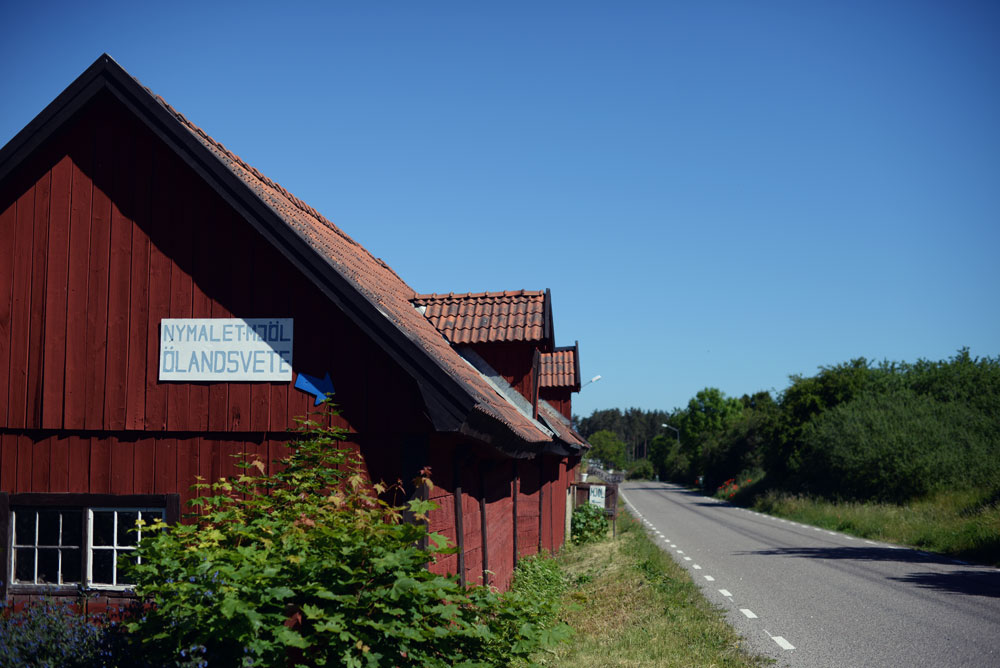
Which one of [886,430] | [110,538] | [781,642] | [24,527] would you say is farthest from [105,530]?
[886,430]

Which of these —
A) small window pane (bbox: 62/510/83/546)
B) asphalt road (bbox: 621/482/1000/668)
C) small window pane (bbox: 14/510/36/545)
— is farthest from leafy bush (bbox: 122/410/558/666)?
asphalt road (bbox: 621/482/1000/668)

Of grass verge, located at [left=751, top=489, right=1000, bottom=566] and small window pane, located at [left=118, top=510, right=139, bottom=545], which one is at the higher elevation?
small window pane, located at [left=118, top=510, right=139, bottom=545]

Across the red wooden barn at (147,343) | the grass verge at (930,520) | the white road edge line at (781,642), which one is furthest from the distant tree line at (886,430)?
the red wooden barn at (147,343)

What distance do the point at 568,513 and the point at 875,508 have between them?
39.0 ft

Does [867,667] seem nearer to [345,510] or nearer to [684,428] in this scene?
[345,510]

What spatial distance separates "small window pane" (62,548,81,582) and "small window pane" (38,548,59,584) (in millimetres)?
84

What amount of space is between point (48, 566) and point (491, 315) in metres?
6.66

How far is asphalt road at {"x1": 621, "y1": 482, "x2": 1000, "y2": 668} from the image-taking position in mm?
8898

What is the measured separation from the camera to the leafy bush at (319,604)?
182 inches

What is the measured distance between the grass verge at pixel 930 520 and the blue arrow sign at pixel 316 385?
15312 mm

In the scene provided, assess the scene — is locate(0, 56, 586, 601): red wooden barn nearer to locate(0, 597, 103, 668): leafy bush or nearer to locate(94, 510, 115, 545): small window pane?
locate(94, 510, 115, 545): small window pane

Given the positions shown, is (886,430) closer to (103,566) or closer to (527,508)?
(527,508)

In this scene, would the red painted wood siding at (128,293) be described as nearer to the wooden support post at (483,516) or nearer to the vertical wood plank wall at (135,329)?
the vertical wood plank wall at (135,329)

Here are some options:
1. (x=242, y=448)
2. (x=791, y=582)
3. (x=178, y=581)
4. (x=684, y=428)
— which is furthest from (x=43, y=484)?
(x=684, y=428)
